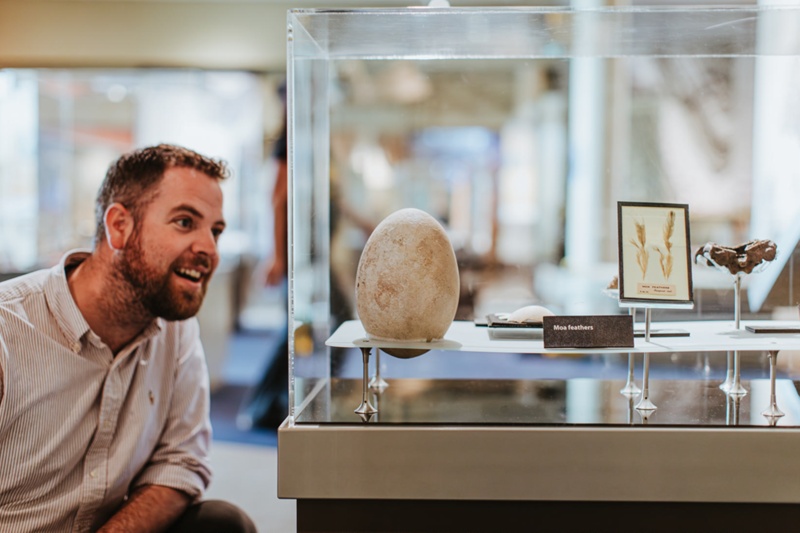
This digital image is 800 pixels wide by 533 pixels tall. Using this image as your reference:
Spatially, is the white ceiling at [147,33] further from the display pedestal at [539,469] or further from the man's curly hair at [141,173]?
the display pedestal at [539,469]

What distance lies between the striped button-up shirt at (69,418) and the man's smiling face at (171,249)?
10 cm

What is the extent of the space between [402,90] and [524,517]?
1.76 metres

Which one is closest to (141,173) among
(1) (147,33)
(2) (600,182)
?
(2) (600,182)

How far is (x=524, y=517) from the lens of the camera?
1071 millimetres

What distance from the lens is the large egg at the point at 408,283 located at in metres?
1.08

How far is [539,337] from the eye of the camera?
116cm

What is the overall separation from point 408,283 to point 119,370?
715 mm

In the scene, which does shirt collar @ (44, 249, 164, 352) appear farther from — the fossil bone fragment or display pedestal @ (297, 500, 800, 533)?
the fossil bone fragment

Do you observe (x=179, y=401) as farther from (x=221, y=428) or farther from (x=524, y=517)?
(x=221, y=428)

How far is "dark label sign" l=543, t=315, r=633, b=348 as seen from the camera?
107 cm

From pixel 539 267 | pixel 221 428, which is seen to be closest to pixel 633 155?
pixel 539 267

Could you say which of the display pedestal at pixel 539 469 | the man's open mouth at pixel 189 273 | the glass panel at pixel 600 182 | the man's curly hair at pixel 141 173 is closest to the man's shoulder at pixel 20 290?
the man's curly hair at pixel 141 173

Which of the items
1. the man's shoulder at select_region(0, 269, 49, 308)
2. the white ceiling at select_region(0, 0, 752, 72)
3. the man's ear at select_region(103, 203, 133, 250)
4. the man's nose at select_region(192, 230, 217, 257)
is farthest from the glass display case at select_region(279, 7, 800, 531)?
the white ceiling at select_region(0, 0, 752, 72)

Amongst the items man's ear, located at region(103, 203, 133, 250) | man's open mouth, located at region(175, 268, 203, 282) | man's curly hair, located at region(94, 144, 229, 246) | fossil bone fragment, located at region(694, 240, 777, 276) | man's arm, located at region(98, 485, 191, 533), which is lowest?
man's arm, located at region(98, 485, 191, 533)
